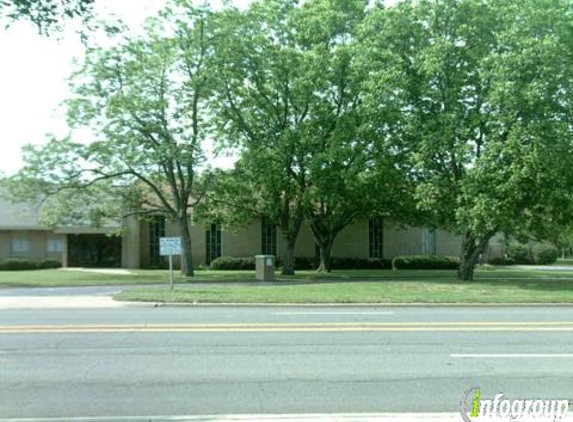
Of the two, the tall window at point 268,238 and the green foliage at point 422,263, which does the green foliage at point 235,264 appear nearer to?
the tall window at point 268,238

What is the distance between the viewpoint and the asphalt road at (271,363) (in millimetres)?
7273

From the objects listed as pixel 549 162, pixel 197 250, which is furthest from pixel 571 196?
pixel 197 250

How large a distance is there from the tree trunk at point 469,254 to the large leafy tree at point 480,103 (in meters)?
0.07

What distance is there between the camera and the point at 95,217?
3741 centimetres

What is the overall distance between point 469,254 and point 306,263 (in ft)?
55.5

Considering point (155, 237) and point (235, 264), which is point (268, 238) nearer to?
point (235, 264)

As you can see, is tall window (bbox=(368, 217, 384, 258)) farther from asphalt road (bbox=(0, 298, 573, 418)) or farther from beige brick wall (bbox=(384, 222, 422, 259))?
asphalt road (bbox=(0, 298, 573, 418))

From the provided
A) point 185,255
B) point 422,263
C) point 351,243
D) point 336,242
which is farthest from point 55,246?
point 422,263

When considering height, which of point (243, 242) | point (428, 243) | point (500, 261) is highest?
point (243, 242)

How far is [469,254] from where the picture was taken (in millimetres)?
32688

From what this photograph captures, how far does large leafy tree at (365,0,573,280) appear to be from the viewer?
2669 centimetres

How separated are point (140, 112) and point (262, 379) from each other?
27932 mm

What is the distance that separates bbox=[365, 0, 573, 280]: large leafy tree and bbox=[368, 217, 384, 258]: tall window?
1810 cm

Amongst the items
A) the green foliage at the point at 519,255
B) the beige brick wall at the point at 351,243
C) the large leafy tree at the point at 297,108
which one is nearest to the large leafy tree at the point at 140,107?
the large leafy tree at the point at 297,108
